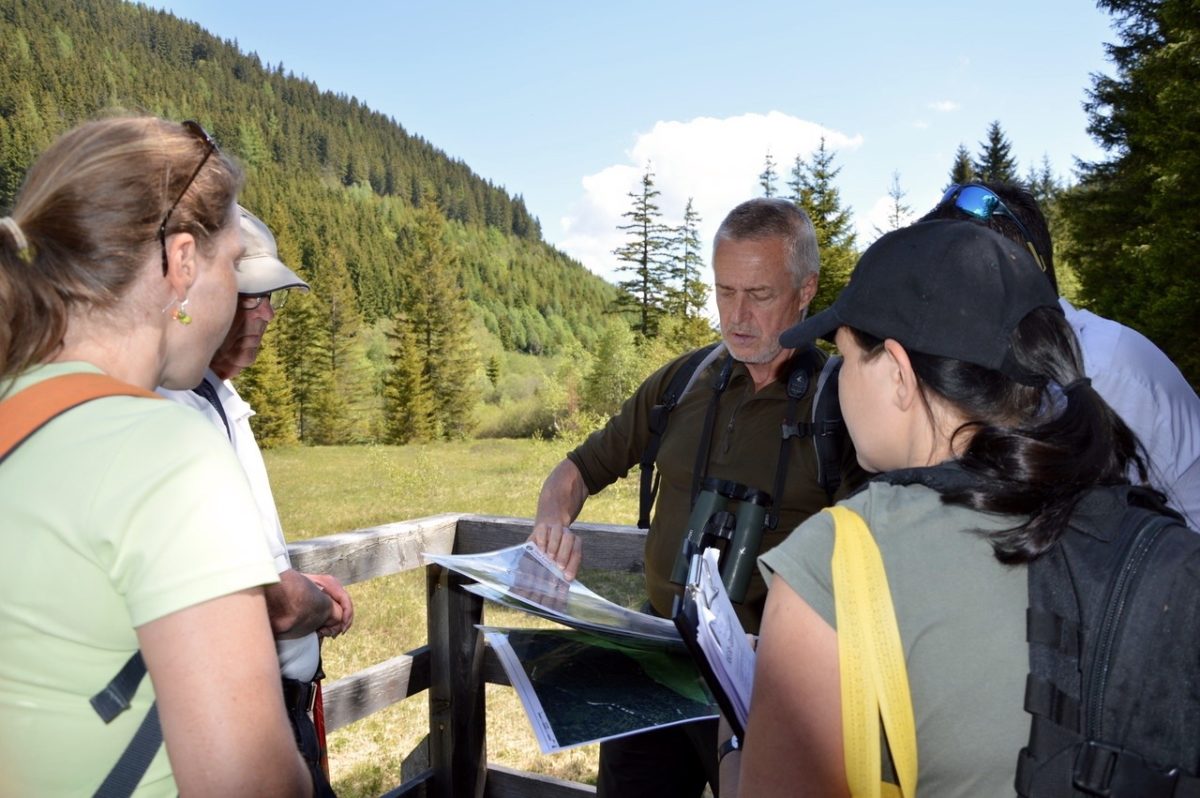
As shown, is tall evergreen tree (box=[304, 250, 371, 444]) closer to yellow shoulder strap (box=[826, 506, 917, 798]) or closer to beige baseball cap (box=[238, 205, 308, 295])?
beige baseball cap (box=[238, 205, 308, 295])

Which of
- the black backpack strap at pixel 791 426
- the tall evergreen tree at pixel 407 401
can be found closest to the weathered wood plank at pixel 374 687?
the black backpack strap at pixel 791 426

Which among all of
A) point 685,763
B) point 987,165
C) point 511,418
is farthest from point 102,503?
point 987,165

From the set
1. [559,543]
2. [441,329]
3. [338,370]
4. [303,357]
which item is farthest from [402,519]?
[338,370]

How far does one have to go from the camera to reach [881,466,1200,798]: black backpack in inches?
40.7

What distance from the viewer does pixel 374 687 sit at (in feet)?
9.63

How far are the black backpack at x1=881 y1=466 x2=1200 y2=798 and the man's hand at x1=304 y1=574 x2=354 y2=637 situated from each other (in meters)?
1.76

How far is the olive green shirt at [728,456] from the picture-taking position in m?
2.62

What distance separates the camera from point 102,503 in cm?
100

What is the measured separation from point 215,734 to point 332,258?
72.4 metres

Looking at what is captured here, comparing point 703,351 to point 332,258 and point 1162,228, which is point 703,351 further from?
point 332,258

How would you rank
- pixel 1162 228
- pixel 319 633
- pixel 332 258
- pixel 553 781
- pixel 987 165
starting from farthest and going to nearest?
1. pixel 332 258
2. pixel 987 165
3. pixel 1162 228
4. pixel 553 781
5. pixel 319 633

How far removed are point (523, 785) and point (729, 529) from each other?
1409mm

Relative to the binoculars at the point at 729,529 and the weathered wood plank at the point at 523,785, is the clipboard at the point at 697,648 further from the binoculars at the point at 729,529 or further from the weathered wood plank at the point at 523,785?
the weathered wood plank at the point at 523,785

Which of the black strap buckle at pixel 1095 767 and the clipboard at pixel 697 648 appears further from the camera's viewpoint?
the clipboard at pixel 697 648
